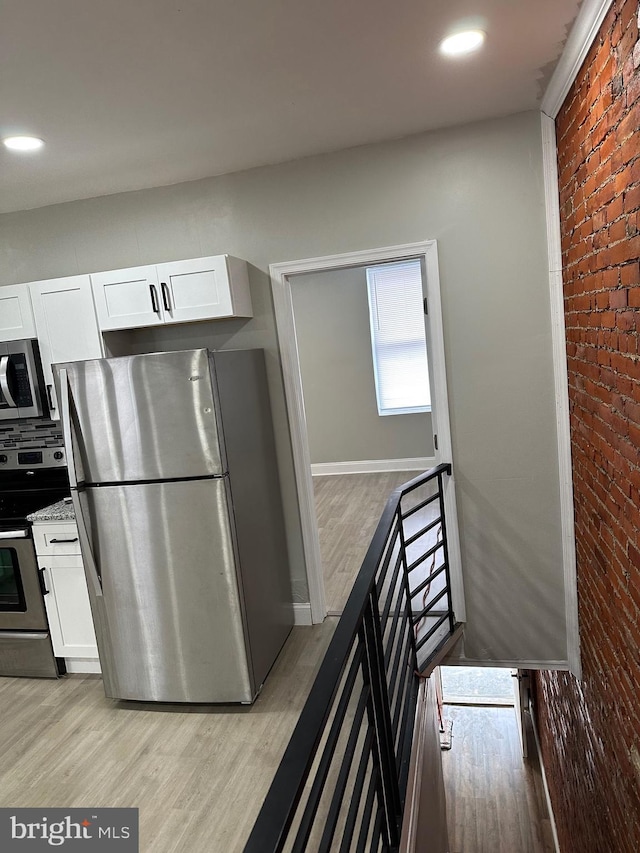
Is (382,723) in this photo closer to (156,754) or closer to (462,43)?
(156,754)

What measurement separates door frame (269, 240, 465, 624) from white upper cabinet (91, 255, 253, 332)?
10.8 inches

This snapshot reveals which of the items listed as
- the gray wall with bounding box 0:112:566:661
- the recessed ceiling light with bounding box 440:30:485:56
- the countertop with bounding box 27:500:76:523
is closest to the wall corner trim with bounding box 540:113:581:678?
the gray wall with bounding box 0:112:566:661

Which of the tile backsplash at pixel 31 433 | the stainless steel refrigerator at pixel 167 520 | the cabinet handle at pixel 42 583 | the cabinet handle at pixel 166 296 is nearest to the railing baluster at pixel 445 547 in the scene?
the stainless steel refrigerator at pixel 167 520

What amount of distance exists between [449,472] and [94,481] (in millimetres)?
1874

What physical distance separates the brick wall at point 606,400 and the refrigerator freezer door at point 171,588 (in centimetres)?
164

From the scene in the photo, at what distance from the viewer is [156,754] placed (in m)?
2.60

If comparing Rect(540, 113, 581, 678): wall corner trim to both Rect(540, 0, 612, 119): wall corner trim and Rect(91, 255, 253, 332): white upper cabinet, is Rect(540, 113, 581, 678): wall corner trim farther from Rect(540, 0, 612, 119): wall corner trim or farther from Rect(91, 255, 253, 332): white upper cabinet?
Rect(91, 255, 253, 332): white upper cabinet

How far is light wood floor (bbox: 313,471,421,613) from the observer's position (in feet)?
13.2

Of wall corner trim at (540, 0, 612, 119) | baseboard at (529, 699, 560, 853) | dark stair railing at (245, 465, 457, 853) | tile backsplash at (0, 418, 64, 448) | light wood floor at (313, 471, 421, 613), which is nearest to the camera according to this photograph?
dark stair railing at (245, 465, 457, 853)

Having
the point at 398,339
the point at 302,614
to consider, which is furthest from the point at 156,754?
the point at 398,339

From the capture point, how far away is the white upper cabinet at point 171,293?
3037 millimetres

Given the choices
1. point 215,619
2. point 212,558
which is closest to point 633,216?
point 212,558

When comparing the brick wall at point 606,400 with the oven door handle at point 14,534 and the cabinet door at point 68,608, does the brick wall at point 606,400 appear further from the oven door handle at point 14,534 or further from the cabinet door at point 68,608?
the oven door handle at point 14,534

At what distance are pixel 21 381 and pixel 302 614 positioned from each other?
218 cm
